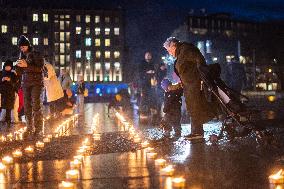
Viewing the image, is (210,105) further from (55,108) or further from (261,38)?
(261,38)

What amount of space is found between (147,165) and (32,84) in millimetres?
5233

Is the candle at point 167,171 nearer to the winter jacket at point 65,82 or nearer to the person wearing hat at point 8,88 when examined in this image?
the person wearing hat at point 8,88

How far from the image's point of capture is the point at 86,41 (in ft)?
437

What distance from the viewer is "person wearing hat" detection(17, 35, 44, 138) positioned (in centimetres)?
1111

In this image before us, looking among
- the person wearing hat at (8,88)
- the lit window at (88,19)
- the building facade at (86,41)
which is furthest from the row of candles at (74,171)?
the lit window at (88,19)

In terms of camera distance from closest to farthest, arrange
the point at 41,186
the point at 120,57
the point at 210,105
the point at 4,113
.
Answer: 1. the point at 41,186
2. the point at 210,105
3. the point at 4,113
4. the point at 120,57

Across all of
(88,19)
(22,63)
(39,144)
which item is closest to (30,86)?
(22,63)

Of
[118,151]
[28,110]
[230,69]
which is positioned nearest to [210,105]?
[118,151]

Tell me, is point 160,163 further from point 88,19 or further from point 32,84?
point 88,19

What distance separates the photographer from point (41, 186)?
17.3 ft

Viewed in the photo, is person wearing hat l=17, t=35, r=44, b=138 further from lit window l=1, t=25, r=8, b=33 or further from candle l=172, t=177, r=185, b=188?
lit window l=1, t=25, r=8, b=33

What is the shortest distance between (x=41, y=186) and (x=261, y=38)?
206 ft

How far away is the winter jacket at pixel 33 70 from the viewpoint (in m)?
11.1

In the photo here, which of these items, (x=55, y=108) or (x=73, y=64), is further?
(x=73, y=64)
